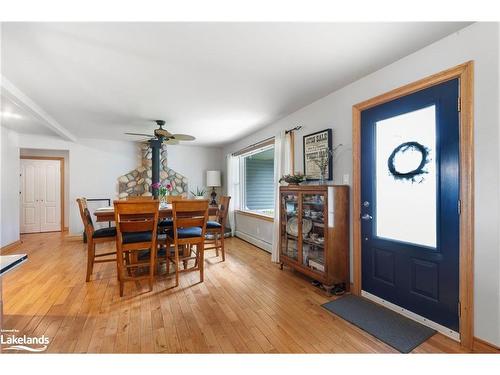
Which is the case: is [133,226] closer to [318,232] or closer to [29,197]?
[318,232]

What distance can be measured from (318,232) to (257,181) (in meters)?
2.60

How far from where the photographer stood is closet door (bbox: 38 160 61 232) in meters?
5.88

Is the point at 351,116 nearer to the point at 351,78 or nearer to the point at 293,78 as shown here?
the point at 351,78

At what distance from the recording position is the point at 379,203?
7.25ft

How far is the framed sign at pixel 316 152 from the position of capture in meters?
2.75

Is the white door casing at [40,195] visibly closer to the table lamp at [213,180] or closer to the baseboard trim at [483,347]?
the table lamp at [213,180]

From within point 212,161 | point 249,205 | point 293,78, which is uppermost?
point 293,78

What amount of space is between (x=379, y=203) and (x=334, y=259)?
2.41ft

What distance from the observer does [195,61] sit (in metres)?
1.99
